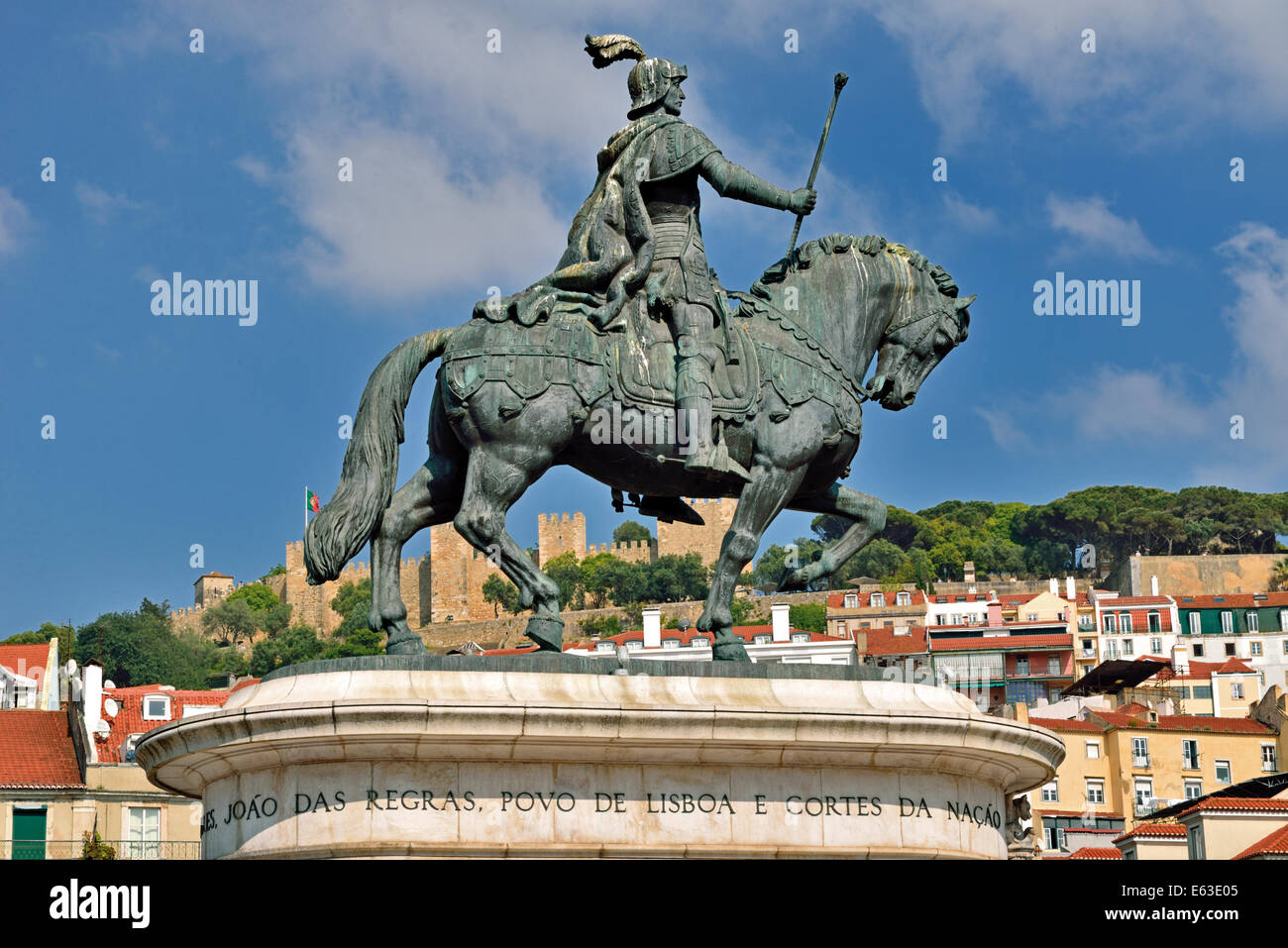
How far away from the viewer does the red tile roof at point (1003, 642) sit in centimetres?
8194

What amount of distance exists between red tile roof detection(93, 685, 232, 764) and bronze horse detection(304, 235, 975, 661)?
29993 millimetres

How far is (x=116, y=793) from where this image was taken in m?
41.2

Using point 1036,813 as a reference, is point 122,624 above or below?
above

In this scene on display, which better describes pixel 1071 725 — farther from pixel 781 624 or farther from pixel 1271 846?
pixel 1271 846

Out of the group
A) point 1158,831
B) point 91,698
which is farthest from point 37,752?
point 1158,831

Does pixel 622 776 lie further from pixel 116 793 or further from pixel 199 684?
pixel 199 684

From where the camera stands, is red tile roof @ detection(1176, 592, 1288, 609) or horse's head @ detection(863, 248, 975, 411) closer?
horse's head @ detection(863, 248, 975, 411)

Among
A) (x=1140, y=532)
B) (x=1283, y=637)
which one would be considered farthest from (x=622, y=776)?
(x=1140, y=532)

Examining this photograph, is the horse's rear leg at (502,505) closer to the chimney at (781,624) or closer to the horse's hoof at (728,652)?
the horse's hoof at (728,652)

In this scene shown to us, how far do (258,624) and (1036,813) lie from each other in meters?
115

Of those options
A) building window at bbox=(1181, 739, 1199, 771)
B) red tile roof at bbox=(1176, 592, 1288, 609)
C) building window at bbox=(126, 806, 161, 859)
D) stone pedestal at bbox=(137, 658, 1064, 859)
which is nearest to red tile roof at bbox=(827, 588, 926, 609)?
red tile roof at bbox=(1176, 592, 1288, 609)

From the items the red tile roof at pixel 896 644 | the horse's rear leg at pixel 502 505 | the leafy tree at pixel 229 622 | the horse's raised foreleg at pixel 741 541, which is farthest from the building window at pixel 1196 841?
the leafy tree at pixel 229 622

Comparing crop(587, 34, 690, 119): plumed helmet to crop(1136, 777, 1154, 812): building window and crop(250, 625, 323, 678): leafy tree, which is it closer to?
crop(1136, 777, 1154, 812): building window

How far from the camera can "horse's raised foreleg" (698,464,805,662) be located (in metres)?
14.9
